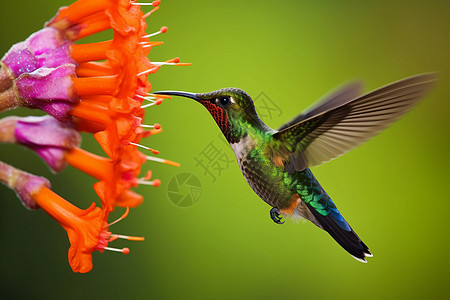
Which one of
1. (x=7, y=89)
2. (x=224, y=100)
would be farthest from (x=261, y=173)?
(x=7, y=89)

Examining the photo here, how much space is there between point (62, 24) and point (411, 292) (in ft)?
8.20

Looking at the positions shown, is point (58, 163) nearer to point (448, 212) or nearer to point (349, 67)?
point (349, 67)

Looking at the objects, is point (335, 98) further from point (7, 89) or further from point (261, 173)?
point (7, 89)

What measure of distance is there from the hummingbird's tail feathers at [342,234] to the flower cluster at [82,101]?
0.59m

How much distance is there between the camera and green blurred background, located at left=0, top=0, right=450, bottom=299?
2.77 metres

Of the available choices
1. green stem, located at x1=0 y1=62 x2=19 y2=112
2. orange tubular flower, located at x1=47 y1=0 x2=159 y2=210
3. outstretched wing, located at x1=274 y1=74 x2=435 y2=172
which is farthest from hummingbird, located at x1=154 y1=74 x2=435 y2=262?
green stem, located at x1=0 y1=62 x2=19 y2=112

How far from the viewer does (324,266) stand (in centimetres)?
285

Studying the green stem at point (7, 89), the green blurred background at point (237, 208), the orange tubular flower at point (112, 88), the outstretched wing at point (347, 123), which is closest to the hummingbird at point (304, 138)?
the outstretched wing at point (347, 123)

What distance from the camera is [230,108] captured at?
1507mm

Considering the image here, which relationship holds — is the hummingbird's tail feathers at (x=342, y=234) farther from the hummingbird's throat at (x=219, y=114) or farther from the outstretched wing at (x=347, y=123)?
the hummingbird's throat at (x=219, y=114)

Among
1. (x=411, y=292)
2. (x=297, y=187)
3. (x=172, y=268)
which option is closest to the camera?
(x=297, y=187)

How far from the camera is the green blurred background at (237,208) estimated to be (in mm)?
2766

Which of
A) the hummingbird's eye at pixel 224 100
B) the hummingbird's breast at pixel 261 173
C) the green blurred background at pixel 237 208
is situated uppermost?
the hummingbird's eye at pixel 224 100

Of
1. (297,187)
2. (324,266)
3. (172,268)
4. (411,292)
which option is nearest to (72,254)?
(297,187)
